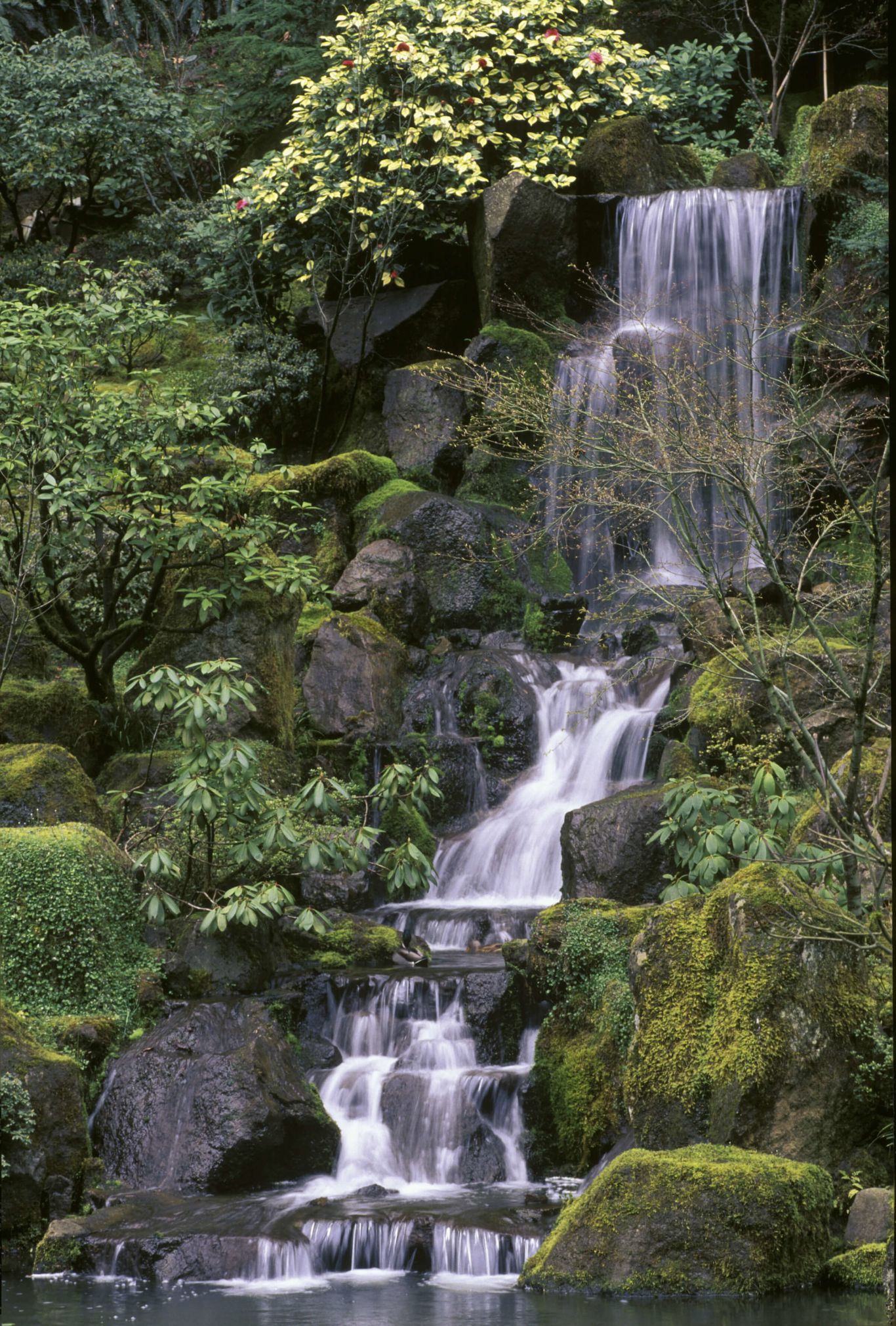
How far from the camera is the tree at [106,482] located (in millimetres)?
11812

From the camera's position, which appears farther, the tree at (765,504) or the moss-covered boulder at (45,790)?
the moss-covered boulder at (45,790)

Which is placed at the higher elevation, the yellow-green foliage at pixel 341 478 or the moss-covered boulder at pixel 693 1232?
the yellow-green foliage at pixel 341 478

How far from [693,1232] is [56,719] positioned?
28.0 ft

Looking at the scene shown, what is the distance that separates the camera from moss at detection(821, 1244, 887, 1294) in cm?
733

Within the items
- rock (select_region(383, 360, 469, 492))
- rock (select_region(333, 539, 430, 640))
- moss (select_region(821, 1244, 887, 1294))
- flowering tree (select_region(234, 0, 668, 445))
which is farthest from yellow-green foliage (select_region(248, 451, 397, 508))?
moss (select_region(821, 1244, 887, 1294))

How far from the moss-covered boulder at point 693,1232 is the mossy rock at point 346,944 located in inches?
154

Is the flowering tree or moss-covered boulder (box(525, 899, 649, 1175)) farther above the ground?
the flowering tree

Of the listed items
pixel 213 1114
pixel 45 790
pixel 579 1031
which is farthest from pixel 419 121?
pixel 213 1114

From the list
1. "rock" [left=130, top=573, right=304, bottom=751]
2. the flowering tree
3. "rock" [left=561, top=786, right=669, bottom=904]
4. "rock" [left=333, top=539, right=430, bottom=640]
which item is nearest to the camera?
"rock" [left=561, top=786, right=669, bottom=904]

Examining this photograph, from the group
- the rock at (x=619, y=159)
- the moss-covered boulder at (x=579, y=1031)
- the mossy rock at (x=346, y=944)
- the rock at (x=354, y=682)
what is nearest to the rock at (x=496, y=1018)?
the moss-covered boulder at (x=579, y=1031)

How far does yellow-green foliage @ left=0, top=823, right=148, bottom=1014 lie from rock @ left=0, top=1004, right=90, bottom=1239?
686mm

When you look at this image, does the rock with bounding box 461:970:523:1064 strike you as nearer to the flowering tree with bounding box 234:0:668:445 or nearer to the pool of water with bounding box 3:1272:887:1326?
the pool of water with bounding box 3:1272:887:1326

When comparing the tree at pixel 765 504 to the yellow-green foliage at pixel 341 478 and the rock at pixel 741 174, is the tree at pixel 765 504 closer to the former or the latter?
the yellow-green foliage at pixel 341 478

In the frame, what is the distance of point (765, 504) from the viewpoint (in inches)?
516
